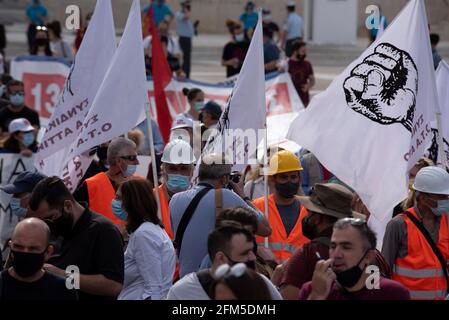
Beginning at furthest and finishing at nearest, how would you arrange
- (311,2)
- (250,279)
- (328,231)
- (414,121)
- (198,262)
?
(311,2) → (414,121) → (198,262) → (328,231) → (250,279)

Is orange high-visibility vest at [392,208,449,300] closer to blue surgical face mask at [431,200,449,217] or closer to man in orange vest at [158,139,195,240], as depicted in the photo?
blue surgical face mask at [431,200,449,217]

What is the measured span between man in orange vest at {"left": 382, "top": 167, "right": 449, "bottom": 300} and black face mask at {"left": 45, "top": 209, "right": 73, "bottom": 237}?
2039 mm

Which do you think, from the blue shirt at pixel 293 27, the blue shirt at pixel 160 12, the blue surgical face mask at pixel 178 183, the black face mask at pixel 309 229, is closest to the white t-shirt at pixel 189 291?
the black face mask at pixel 309 229

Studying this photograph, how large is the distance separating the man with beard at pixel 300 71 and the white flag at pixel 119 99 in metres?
9.29

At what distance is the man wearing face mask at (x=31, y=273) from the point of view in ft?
21.2

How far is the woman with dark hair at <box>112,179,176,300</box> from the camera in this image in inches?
288

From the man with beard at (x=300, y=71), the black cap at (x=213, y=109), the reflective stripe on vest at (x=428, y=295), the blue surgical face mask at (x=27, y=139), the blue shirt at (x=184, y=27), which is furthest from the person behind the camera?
the blue shirt at (x=184, y=27)

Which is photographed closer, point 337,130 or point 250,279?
point 250,279

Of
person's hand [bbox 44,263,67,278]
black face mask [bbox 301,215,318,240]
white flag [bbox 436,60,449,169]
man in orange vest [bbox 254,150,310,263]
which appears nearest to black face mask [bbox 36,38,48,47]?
white flag [bbox 436,60,449,169]

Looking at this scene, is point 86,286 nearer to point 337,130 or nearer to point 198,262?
point 198,262

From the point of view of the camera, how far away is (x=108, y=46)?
9961mm

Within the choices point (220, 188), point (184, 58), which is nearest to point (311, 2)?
point (184, 58)

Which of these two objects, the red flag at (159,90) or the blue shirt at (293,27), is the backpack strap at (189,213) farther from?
the blue shirt at (293,27)

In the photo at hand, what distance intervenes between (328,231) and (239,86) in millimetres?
2515
